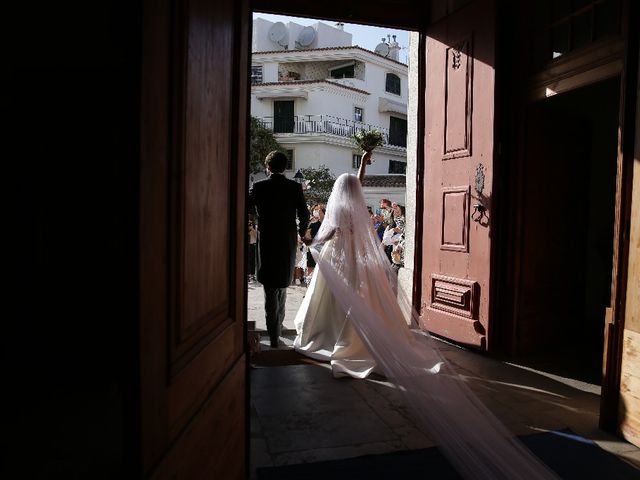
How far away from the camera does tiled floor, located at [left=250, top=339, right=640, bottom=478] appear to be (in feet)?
8.93

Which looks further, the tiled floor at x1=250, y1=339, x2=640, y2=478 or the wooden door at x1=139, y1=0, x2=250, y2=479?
the tiled floor at x1=250, y1=339, x2=640, y2=478

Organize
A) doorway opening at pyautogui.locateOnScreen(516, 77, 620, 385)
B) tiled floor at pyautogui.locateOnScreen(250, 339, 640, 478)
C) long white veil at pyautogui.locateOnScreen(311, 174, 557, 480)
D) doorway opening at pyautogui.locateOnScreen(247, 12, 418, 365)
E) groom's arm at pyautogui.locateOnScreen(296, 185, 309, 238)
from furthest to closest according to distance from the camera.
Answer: doorway opening at pyautogui.locateOnScreen(247, 12, 418, 365)
groom's arm at pyautogui.locateOnScreen(296, 185, 309, 238)
doorway opening at pyautogui.locateOnScreen(516, 77, 620, 385)
tiled floor at pyautogui.locateOnScreen(250, 339, 640, 478)
long white veil at pyautogui.locateOnScreen(311, 174, 557, 480)

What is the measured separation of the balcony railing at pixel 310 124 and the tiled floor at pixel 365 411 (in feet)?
80.1

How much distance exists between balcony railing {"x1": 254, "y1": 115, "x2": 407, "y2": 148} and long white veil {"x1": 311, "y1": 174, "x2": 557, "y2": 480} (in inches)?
928

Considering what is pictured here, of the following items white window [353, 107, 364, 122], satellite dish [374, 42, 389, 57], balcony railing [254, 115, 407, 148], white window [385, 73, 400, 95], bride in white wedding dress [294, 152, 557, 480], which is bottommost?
bride in white wedding dress [294, 152, 557, 480]

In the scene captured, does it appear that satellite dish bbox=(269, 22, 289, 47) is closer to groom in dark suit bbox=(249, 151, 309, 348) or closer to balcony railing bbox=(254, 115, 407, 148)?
balcony railing bbox=(254, 115, 407, 148)

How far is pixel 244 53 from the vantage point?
1.86 metres

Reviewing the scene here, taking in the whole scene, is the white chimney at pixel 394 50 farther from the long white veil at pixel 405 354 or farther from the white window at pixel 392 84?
the long white veil at pixel 405 354

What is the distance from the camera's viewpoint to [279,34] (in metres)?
31.0

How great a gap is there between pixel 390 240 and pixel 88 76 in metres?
6.24

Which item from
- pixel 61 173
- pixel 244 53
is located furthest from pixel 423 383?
pixel 61 173

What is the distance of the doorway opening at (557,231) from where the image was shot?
14.8 feet

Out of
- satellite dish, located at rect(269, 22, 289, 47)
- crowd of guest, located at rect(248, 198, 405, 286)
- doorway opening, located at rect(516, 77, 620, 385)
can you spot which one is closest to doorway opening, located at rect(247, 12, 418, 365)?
satellite dish, located at rect(269, 22, 289, 47)

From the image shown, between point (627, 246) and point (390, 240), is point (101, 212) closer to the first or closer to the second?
point (627, 246)
